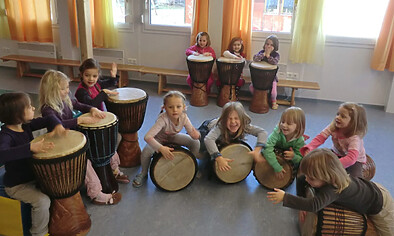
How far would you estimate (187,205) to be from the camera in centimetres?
245

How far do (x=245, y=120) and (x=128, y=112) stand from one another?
3.04ft

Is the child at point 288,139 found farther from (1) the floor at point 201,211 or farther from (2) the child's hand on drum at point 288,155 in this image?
(1) the floor at point 201,211

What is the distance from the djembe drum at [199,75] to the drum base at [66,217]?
261 cm

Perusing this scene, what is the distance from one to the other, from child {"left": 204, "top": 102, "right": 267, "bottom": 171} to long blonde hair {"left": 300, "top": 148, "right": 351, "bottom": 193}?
0.73 m

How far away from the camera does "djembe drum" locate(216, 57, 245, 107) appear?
14.1 feet

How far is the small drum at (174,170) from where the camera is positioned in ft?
8.15

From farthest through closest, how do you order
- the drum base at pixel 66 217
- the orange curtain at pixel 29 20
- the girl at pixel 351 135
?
the orange curtain at pixel 29 20 → the girl at pixel 351 135 → the drum base at pixel 66 217

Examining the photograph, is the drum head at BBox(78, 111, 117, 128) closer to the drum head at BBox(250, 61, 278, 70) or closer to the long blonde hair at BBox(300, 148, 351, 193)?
the long blonde hair at BBox(300, 148, 351, 193)

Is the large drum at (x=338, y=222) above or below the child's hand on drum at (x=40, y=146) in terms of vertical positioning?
below

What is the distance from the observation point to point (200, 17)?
4.68 metres

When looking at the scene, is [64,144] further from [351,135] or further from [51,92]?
[351,135]

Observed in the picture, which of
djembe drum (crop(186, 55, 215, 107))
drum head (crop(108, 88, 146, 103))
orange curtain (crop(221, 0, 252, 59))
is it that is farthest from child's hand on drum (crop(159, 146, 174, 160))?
orange curtain (crop(221, 0, 252, 59))

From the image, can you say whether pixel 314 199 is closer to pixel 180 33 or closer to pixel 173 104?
pixel 173 104

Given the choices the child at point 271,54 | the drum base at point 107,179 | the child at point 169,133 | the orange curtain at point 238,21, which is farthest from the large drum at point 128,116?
the orange curtain at point 238,21
